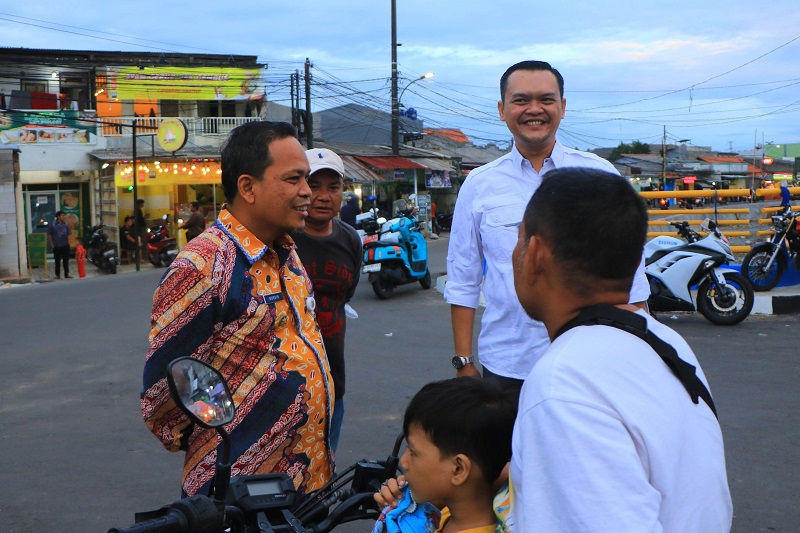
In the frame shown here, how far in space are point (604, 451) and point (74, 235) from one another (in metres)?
28.4

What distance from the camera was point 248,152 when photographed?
2701 millimetres

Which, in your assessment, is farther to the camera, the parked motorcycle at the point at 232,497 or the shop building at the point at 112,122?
the shop building at the point at 112,122

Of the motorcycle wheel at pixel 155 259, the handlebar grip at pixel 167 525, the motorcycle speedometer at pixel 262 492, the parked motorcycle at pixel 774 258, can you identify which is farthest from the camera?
the motorcycle wheel at pixel 155 259

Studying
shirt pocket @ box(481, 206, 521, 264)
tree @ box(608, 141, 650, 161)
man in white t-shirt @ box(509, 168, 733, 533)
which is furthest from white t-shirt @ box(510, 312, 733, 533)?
tree @ box(608, 141, 650, 161)

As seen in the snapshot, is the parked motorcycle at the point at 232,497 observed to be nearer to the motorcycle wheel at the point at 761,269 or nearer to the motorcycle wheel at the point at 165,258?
the motorcycle wheel at the point at 761,269

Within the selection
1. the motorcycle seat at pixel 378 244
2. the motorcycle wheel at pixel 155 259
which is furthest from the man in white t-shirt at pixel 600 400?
the motorcycle wheel at pixel 155 259

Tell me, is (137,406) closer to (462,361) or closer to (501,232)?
(462,361)

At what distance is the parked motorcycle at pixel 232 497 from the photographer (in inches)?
68.1

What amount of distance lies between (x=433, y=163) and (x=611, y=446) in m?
36.3

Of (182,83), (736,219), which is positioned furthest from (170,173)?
(736,219)

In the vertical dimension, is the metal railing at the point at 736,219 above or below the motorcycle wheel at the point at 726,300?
above

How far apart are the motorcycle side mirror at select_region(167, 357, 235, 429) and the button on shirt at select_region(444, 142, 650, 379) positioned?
155cm

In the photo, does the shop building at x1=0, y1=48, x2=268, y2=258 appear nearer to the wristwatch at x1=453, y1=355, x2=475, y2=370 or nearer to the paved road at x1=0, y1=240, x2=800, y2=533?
the paved road at x1=0, y1=240, x2=800, y2=533

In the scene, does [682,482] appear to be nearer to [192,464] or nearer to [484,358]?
[192,464]
